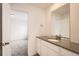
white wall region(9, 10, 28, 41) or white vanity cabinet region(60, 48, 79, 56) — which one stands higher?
white wall region(9, 10, 28, 41)

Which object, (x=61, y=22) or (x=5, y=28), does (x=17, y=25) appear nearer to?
(x=5, y=28)

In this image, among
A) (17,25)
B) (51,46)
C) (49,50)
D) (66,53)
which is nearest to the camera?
(66,53)

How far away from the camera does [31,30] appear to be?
1.84m

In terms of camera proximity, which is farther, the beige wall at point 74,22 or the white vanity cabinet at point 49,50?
the beige wall at point 74,22

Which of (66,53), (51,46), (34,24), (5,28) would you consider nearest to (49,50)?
(51,46)

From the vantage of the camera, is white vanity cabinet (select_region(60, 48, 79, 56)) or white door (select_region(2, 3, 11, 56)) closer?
white vanity cabinet (select_region(60, 48, 79, 56))

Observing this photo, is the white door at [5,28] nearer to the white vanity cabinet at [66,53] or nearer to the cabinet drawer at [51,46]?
the cabinet drawer at [51,46]

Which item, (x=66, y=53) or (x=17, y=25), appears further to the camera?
(x=17, y=25)

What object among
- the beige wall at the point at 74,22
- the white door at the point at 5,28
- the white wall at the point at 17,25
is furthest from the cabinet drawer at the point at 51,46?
the white door at the point at 5,28

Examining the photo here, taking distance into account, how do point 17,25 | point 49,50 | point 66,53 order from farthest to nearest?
point 49,50 < point 17,25 < point 66,53

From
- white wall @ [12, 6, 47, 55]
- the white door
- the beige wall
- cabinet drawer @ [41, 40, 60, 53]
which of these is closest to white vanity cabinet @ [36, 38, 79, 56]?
cabinet drawer @ [41, 40, 60, 53]

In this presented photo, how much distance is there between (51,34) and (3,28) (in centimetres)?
76

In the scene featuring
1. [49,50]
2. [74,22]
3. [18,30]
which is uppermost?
[74,22]

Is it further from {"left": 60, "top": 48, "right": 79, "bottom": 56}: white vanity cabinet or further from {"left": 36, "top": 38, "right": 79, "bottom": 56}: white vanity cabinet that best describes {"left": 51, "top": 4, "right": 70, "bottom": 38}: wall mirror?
{"left": 60, "top": 48, "right": 79, "bottom": 56}: white vanity cabinet
